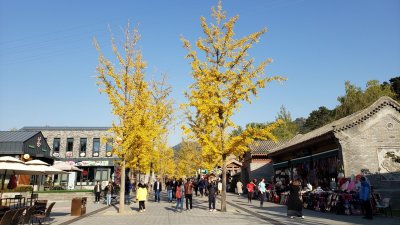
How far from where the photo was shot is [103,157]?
5031 cm

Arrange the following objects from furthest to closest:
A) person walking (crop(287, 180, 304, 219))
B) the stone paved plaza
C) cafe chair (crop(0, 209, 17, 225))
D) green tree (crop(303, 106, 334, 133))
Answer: green tree (crop(303, 106, 334, 133)) → person walking (crop(287, 180, 304, 219)) → the stone paved plaza → cafe chair (crop(0, 209, 17, 225))

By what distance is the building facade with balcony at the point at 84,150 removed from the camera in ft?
164

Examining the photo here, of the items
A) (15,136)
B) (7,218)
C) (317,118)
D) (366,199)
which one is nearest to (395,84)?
(317,118)

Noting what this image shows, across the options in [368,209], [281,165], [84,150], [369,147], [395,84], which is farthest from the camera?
[395,84]

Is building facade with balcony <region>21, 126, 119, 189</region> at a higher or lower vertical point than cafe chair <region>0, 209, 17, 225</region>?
higher

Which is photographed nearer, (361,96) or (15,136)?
(15,136)

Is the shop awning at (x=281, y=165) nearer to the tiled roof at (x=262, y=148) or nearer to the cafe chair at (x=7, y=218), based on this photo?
the tiled roof at (x=262, y=148)

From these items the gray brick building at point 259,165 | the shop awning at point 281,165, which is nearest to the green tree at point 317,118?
the gray brick building at point 259,165

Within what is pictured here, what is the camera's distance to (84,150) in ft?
166

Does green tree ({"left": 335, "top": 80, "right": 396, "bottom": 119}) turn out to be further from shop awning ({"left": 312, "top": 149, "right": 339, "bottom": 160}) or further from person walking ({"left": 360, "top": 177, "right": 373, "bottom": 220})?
person walking ({"left": 360, "top": 177, "right": 373, "bottom": 220})

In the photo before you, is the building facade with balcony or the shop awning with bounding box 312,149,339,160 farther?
the building facade with balcony

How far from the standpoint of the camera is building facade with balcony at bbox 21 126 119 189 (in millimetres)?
50125

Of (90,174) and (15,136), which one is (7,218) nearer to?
(15,136)

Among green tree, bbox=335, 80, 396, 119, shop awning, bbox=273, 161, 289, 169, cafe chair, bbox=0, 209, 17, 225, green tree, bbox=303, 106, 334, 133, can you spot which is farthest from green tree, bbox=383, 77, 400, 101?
cafe chair, bbox=0, 209, 17, 225
